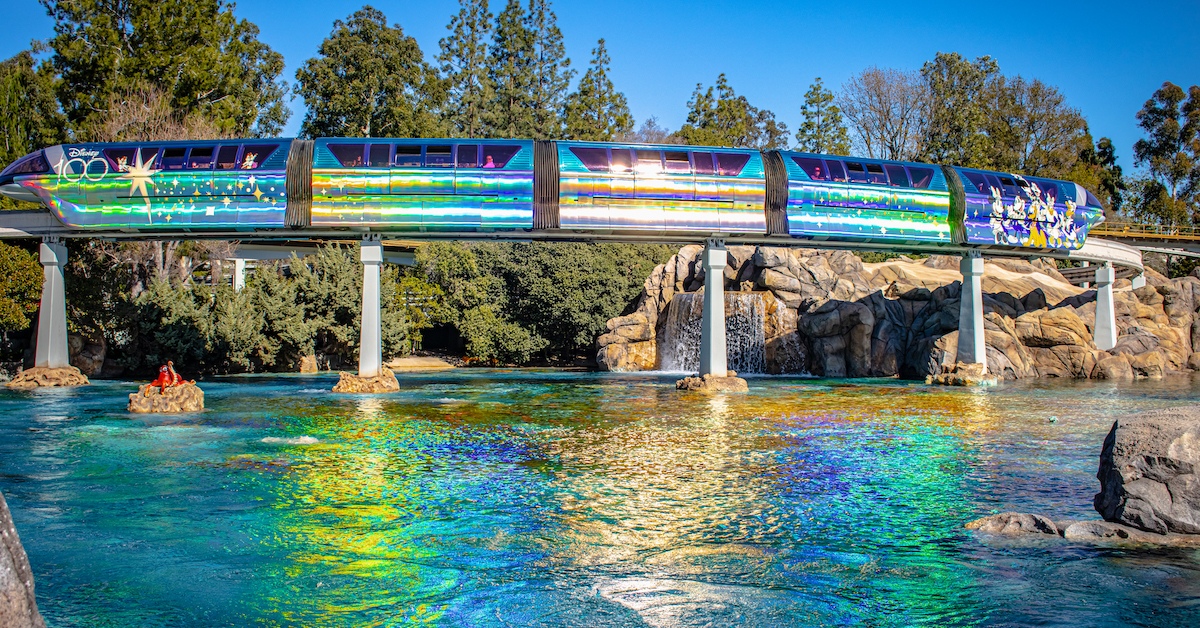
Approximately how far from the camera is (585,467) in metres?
14.5

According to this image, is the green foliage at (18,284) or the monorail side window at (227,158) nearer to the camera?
Result: the monorail side window at (227,158)

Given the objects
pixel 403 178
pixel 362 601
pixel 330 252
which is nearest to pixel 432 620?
pixel 362 601

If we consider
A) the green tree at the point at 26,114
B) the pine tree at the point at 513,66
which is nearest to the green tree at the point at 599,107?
the pine tree at the point at 513,66

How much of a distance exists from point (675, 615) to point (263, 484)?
8.14m

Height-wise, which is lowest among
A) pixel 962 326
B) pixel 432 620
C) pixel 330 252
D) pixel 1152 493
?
pixel 432 620

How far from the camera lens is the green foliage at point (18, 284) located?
3238cm

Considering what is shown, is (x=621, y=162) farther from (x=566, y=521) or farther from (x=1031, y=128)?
(x=1031, y=128)

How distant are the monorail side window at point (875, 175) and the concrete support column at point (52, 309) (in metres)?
29.3

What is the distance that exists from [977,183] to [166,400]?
28.9 metres

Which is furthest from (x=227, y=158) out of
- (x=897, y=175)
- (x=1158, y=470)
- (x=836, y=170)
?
(x=1158, y=470)

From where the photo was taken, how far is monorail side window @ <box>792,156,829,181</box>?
29.2 metres

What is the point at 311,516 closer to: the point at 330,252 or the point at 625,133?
the point at 330,252

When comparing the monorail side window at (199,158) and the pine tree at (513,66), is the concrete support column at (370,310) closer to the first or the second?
the monorail side window at (199,158)

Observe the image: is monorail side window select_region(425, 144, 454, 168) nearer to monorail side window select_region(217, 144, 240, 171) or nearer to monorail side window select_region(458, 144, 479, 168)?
monorail side window select_region(458, 144, 479, 168)
